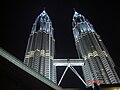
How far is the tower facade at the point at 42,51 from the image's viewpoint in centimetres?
4803

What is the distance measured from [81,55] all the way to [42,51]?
1384 cm

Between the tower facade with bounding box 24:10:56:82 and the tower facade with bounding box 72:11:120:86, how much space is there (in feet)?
31.6

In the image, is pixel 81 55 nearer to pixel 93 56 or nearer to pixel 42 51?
pixel 93 56

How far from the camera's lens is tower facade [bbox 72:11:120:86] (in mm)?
47534

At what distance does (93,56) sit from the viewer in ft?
174

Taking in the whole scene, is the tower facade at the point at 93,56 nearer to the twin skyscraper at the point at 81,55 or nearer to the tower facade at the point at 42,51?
the twin skyscraper at the point at 81,55

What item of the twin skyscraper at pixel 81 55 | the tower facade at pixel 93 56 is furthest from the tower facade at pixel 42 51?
the tower facade at pixel 93 56

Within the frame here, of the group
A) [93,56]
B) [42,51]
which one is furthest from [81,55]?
[42,51]

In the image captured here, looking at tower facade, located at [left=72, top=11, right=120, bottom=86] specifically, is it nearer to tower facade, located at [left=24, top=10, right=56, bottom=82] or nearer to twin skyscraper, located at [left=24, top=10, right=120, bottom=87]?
twin skyscraper, located at [left=24, top=10, right=120, bottom=87]

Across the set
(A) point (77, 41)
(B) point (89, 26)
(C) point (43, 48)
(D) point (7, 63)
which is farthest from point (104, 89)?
(B) point (89, 26)

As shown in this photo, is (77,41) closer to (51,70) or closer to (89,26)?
(89,26)

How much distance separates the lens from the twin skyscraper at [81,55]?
47.8m

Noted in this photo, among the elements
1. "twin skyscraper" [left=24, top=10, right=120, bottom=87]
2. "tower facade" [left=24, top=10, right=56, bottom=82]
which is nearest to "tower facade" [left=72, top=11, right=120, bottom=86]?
"twin skyscraper" [left=24, top=10, right=120, bottom=87]

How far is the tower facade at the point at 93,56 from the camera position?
47534mm
